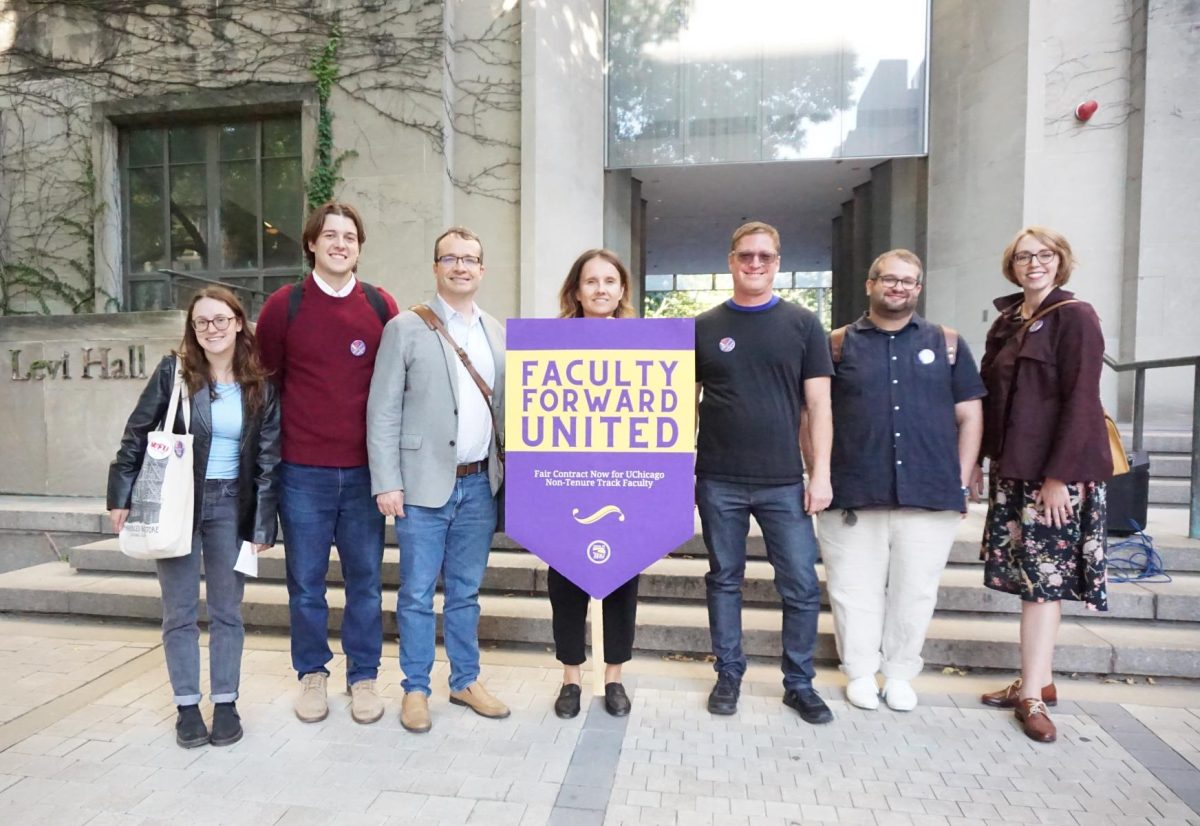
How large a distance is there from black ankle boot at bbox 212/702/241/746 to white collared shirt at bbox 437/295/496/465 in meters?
1.43

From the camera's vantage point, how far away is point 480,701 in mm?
3113

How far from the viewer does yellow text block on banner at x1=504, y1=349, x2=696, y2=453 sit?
2943 mm

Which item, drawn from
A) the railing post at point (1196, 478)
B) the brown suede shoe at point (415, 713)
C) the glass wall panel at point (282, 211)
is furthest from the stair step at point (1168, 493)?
the glass wall panel at point (282, 211)

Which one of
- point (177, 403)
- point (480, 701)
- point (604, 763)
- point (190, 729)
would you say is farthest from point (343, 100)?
point (604, 763)

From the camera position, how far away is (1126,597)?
3834 mm

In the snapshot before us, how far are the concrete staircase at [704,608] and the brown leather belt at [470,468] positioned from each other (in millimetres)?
1266

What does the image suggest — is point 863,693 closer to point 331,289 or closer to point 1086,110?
point 331,289

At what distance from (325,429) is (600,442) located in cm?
118

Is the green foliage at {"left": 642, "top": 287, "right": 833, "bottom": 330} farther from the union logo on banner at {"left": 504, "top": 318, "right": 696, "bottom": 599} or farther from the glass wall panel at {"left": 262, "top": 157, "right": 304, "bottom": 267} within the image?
the union logo on banner at {"left": 504, "top": 318, "right": 696, "bottom": 599}

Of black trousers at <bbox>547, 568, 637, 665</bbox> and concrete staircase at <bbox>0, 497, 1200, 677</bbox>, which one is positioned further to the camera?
concrete staircase at <bbox>0, 497, 1200, 677</bbox>

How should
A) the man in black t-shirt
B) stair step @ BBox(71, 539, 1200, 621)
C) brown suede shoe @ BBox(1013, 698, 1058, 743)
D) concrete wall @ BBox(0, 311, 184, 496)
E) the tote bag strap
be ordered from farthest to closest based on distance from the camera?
concrete wall @ BBox(0, 311, 184, 496)
stair step @ BBox(71, 539, 1200, 621)
the man in black t-shirt
brown suede shoe @ BBox(1013, 698, 1058, 743)
the tote bag strap

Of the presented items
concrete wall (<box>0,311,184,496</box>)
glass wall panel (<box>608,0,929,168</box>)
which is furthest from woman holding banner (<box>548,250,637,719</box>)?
glass wall panel (<box>608,0,929,168</box>)

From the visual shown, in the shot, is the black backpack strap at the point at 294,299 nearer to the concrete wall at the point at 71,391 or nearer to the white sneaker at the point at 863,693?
the white sneaker at the point at 863,693

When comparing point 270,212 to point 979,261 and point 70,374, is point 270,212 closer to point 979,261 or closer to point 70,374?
point 70,374
